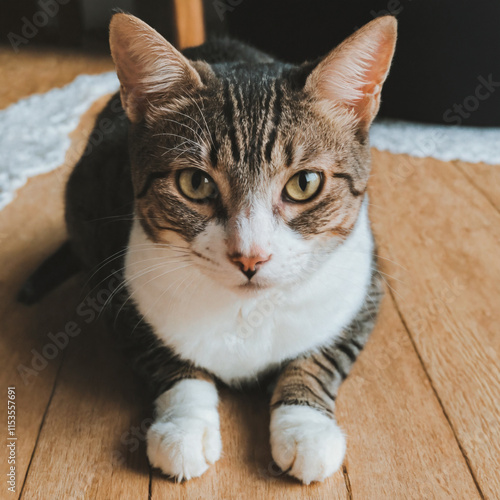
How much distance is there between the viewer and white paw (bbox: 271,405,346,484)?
93cm

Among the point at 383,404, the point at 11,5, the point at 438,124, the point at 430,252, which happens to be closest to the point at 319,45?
the point at 438,124

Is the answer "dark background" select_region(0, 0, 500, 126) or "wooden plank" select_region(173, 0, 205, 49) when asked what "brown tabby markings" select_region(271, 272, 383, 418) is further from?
"wooden plank" select_region(173, 0, 205, 49)

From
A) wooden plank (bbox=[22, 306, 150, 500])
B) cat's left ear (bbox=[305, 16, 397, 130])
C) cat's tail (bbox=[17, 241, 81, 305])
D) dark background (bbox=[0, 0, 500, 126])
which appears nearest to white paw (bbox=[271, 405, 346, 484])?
wooden plank (bbox=[22, 306, 150, 500])

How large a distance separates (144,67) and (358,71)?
1.30 ft

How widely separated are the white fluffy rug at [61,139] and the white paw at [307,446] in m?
1.34

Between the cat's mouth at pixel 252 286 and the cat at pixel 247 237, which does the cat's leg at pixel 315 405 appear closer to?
the cat at pixel 247 237

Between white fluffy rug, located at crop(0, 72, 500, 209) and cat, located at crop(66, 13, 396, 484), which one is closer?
cat, located at crop(66, 13, 396, 484)

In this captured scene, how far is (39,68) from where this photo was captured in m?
3.38

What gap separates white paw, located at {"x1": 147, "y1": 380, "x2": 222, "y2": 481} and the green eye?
1.26 ft

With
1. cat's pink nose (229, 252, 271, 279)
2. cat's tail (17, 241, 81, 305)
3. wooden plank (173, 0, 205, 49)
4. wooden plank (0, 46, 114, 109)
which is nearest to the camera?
cat's pink nose (229, 252, 271, 279)

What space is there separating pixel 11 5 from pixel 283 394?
3934 millimetres

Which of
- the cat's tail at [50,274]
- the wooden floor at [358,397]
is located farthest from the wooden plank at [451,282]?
the cat's tail at [50,274]

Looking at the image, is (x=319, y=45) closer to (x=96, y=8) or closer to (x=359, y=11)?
(x=359, y=11)

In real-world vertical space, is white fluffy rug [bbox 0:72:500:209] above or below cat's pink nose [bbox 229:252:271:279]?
below
